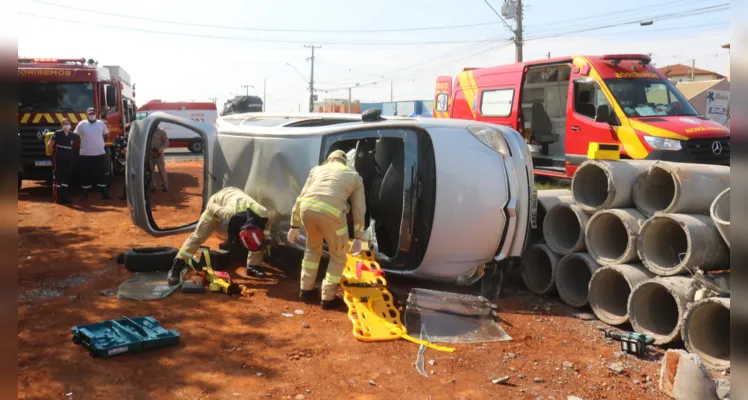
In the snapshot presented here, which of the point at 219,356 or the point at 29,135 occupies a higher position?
the point at 29,135

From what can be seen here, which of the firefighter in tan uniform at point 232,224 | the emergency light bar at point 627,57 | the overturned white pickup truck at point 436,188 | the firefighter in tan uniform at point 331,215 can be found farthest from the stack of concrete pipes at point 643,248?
the emergency light bar at point 627,57

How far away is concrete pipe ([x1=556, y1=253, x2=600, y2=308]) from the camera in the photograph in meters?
5.96

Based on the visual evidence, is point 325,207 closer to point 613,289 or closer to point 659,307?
point 613,289

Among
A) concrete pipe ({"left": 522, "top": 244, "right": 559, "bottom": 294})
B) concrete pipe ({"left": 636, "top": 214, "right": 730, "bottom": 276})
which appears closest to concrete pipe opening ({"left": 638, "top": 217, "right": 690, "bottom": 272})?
concrete pipe ({"left": 636, "top": 214, "right": 730, "bottom": 276})

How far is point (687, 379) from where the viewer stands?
13.1 ft

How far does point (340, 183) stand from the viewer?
5.68 meters

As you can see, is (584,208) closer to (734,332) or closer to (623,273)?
(623,273)

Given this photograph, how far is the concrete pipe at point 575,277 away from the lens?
5.96 metres

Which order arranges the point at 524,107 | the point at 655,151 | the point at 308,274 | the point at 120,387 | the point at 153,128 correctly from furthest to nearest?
the point at 524,107
the point at 655,151
the point at 153,128
the point at 308,274
the point at 120,387

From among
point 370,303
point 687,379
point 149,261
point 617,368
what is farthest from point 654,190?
point 149,261

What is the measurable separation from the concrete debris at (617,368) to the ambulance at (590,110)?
2.37m

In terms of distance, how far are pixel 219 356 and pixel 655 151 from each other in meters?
6.87

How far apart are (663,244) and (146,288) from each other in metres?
5.02

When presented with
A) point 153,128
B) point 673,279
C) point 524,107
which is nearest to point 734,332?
point 673,279
